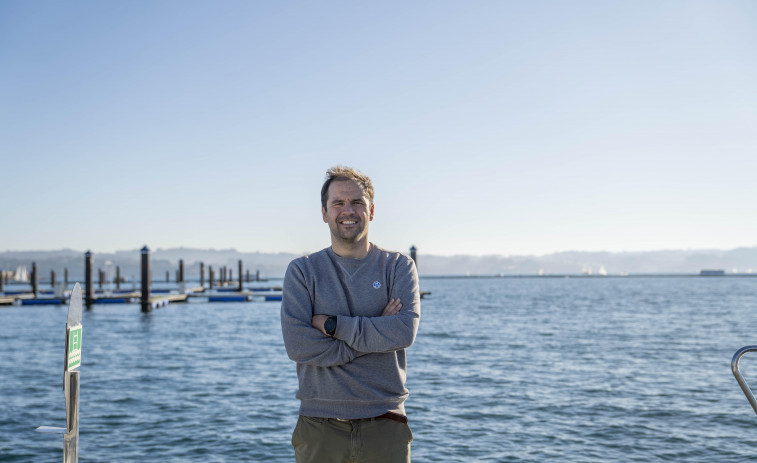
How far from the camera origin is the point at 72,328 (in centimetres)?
332

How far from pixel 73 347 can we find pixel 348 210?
1817mm

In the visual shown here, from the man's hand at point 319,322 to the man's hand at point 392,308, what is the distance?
278mm

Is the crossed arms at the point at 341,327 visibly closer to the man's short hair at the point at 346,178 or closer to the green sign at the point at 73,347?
the man's short hair at the point at 346,178

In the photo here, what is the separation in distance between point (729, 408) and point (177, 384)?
10926 millimetres

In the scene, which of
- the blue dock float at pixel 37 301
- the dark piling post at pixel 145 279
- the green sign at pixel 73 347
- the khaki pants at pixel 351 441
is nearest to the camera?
the khaki pants at pixel 351 441

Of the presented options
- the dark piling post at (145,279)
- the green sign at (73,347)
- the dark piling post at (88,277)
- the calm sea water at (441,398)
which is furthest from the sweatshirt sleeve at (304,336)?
the dark piling post at (88,277)

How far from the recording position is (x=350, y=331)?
2.64m

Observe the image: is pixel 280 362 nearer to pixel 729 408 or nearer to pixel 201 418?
pixel 201 418

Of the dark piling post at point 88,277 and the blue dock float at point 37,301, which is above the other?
the dark piling post at point 88,277

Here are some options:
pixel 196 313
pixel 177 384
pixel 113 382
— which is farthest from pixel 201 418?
pixel 196 313

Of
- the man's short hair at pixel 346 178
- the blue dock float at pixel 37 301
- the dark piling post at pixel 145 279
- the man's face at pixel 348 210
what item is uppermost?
the man's short hair at pixel 346 178

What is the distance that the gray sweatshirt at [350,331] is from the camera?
2660 mm

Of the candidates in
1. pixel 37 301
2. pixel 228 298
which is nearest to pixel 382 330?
pixel 37 301

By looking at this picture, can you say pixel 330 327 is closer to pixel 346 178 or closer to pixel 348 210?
pixel 348 210
